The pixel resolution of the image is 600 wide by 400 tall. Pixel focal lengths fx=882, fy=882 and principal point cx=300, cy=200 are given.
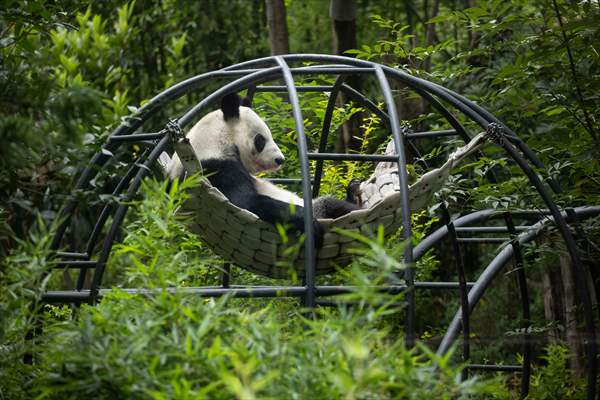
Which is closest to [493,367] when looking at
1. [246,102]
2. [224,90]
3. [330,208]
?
[330,208]

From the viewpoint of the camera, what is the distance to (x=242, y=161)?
4.36 m

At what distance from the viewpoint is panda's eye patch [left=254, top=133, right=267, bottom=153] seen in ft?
14.2

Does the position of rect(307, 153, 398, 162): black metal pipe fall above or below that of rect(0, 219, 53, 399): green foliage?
above

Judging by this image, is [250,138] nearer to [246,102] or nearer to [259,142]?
[259,142]

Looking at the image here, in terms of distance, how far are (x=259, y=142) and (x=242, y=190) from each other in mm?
329

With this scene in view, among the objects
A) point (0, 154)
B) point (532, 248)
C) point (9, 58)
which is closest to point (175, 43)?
point (532, 248)

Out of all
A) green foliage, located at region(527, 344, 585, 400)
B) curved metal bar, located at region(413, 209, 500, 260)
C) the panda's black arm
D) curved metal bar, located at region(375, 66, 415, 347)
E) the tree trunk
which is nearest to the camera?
curved metal bar, located at region(375, 66, 415, 347)

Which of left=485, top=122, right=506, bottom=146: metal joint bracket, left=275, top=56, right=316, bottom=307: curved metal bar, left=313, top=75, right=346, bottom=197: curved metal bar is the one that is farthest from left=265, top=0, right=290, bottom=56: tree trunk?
left=275, top=56, right=316, bottom=307: curved metal bar

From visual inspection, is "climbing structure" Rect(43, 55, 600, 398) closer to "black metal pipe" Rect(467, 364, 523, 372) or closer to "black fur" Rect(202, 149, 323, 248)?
"black metal pipe" Rect(467, 364, 523, 372)

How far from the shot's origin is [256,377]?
219cm

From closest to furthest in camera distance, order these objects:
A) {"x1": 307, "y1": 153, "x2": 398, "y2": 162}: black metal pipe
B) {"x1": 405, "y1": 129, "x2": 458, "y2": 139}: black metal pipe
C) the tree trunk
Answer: {"x1": 307, "y1": 153, "x2": 398, "y2": 162}: black metal pipe < {"x1": 405, "y1": 129, "x2": 458, "y2": 139}: black metal pipe < the tree trunk

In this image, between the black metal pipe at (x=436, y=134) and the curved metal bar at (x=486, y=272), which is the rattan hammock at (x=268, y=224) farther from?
the curved metal bar at (x=486, y=272)

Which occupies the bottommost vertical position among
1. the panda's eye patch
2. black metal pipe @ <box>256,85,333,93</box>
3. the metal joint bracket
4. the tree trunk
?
the metal joint bracket

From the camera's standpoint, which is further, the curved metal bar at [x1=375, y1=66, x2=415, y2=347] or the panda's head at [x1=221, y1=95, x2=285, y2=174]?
the panda's head at [x1=221, y1=95, x2=285, y2=174]
